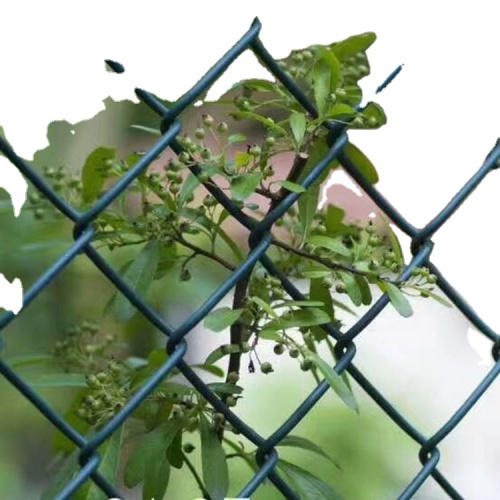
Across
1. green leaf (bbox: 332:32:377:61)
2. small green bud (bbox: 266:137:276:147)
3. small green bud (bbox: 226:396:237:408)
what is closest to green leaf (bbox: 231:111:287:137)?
small green bud (bbox: 266:137:276:147)

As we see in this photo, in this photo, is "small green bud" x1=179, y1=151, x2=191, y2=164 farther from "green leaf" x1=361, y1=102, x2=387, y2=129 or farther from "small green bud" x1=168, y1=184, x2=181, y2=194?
"green leaf" x1=361, y1=102, x2=387, y2=129

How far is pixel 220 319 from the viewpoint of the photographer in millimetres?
973

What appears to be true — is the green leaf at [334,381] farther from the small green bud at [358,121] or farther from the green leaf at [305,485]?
the small green bud at [358,121]

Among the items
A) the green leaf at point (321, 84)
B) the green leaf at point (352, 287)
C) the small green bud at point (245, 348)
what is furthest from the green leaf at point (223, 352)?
the green leaf at point (321, 84)

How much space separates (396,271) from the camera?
109cm

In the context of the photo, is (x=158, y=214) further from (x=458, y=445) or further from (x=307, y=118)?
(x=458, y=445)

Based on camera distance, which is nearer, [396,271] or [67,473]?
[67,473]

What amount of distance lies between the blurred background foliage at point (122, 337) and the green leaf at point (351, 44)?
21 cm

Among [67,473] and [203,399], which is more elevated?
[203,399]

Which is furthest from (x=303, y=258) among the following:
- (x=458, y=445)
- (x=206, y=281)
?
(x=458, y=445)

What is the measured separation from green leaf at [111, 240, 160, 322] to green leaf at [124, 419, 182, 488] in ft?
0.34

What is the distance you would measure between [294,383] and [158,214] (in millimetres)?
657

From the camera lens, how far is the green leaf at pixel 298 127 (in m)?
0.97

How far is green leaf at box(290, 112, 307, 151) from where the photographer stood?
38.1 inches
